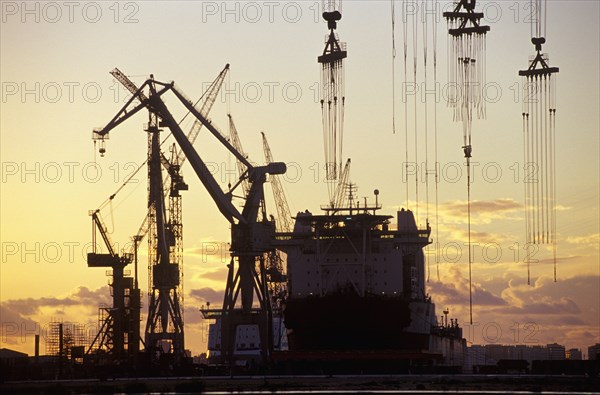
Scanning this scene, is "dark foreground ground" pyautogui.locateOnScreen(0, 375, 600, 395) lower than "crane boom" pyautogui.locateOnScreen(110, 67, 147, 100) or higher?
lower

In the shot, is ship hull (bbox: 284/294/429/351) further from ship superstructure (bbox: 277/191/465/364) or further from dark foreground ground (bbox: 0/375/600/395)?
dark foreground ground (bbox: 0/375/600/395)

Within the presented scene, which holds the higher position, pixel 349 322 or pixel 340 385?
pixel 349 322

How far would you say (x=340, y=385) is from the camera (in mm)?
109750

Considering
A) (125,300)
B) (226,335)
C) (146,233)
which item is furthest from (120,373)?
(146,233)

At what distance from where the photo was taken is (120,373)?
141 metres

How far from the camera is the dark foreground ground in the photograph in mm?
102438

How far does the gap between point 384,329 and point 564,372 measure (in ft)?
61.1

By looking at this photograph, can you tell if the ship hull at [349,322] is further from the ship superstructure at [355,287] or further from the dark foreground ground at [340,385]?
the dark foreground ground at [340,385]

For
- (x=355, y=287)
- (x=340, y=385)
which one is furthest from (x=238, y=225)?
(x=340, y=385)

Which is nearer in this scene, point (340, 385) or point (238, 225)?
point (340, 385)

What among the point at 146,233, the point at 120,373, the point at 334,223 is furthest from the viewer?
the point at 146,233

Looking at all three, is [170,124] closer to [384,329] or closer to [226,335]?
[226,335]

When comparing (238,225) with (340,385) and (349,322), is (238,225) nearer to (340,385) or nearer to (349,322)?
(349,322)

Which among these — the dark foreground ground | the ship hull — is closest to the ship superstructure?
the ship hull
